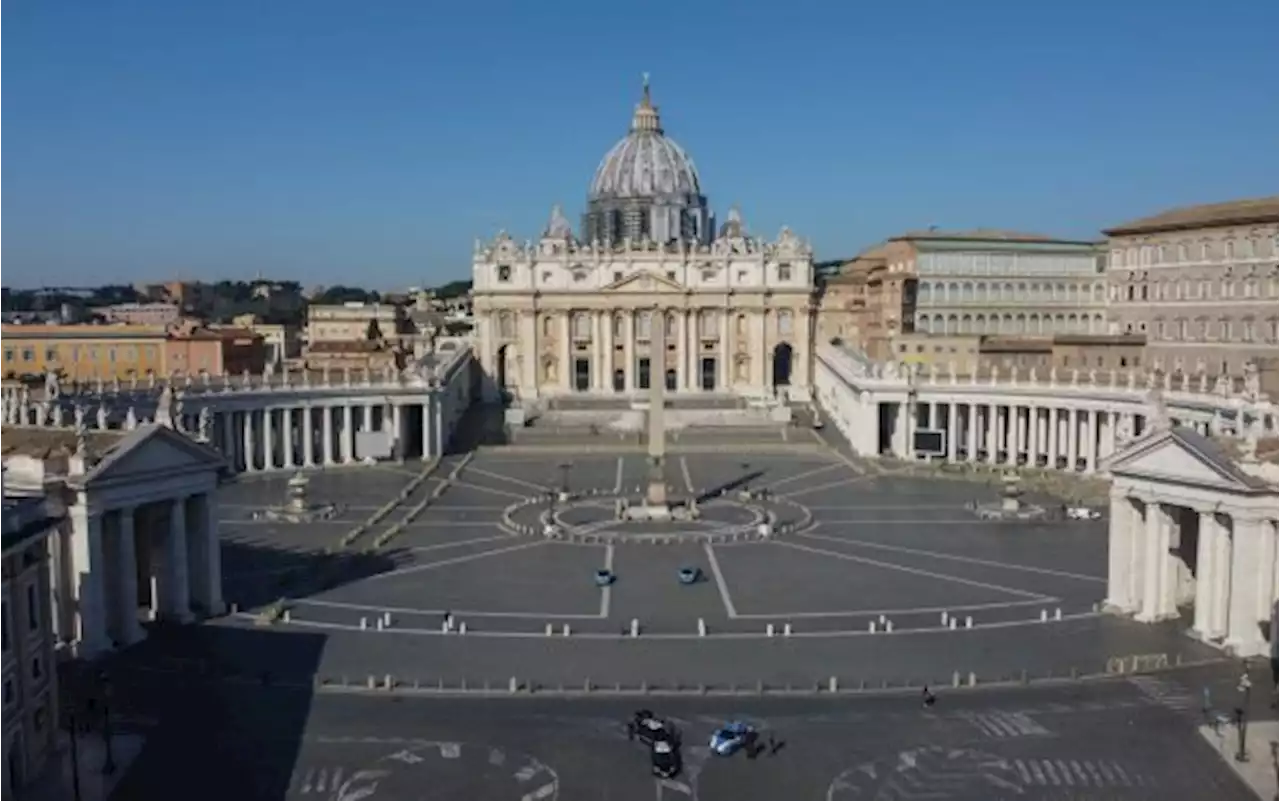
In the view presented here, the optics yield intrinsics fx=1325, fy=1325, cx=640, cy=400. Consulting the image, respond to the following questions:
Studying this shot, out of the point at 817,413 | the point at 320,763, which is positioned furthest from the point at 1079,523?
the point at 817,413

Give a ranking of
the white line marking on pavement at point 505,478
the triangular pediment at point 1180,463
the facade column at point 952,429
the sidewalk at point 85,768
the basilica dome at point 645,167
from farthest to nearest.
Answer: the basilica dome at point 645,167, the facade column at point 952,429, the white line marking on pavement at point 505,478, the triangular pediment at point 1180,463, the sidewalk at point 85,768

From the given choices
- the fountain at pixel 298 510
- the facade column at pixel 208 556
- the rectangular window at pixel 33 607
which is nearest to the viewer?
the rectangular window at pixel 33 607

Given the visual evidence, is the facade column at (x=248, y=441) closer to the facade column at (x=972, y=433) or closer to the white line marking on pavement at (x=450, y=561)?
the white line marking on pavement at (x=450, y=561)

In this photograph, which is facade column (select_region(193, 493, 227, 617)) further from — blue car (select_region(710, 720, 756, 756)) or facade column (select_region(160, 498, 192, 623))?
blue car (select_region(710, 720, 756, 756))

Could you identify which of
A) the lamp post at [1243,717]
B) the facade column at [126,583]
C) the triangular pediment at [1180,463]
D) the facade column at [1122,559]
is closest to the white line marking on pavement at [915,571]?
the facade column at [1122,559]

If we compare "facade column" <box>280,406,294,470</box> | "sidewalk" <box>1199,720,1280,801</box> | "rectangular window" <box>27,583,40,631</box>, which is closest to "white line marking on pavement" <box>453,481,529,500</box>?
"facade column" <box>280,406,294,470</box>

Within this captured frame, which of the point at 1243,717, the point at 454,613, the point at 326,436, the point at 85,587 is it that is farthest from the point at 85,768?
the point at 326,436
